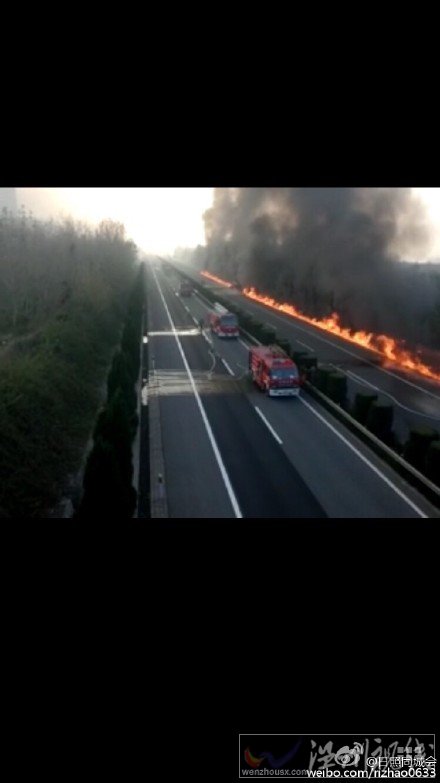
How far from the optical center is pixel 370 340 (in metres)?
18.3

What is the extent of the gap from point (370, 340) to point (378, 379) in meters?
4.96

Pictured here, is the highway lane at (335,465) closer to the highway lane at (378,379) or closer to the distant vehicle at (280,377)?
the distant vehicle at (280,377)

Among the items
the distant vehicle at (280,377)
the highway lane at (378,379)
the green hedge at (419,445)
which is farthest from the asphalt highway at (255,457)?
the highway lane at (378,379)

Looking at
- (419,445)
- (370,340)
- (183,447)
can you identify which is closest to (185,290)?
(370,340)

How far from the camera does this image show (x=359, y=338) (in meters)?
18.7

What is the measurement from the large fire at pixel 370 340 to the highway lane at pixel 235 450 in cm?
502

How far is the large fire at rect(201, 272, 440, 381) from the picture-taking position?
576 inches

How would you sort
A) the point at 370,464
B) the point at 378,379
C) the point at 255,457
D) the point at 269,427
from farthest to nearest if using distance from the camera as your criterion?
the point at 378,379
the point at 269,427
the point at 255,457
the point at 370,464

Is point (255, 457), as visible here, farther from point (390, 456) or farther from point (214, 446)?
point (390, 456)

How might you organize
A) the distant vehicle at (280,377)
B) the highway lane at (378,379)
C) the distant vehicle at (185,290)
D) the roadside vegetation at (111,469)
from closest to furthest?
the roadside vegetation at (111,469) < the highway lane at (378,379) < the distant vehicle at (280,377) < the distant vehicle at (185,290)

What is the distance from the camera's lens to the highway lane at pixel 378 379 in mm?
11141

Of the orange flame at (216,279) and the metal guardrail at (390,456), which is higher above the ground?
the orange flame at (216,279)
